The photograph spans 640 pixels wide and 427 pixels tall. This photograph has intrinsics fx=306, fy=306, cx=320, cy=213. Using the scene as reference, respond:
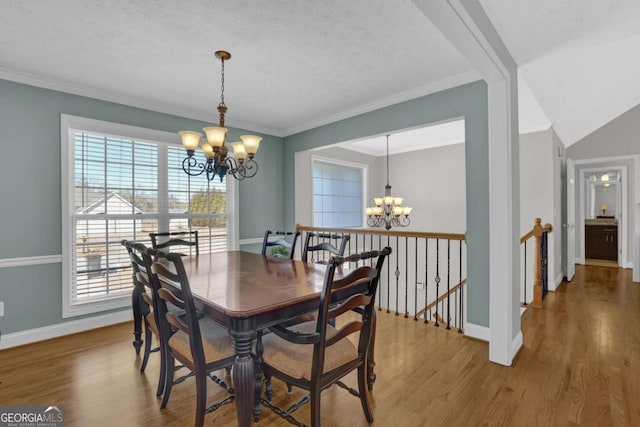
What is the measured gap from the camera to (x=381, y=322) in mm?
3346

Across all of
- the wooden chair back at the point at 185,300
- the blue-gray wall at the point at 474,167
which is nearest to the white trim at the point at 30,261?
the wooden chair back at the point at 185,300

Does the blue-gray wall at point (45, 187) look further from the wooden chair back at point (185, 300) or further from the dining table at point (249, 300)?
the wooden chair back at point (185, 300)

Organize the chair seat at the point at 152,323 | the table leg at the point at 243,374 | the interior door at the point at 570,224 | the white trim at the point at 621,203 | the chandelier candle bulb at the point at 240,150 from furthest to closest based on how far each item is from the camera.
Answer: the white trim at the point at 621,203
the interior door at the point at 570,224
the chandelier candle bulb at the point at 240,150
the chair seat at the point at 152,323
the table leg at the point at 243,374

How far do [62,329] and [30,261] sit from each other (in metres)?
0.74

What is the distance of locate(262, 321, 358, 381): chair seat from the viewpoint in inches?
61.2

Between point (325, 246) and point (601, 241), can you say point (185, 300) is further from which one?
point (601, 241)

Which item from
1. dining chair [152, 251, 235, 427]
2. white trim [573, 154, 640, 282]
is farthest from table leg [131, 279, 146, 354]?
white trim [573, 154, 640, 282]

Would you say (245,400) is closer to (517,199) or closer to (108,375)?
(108,375)

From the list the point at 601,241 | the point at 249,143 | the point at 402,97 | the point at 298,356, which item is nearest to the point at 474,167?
the point at 402,97

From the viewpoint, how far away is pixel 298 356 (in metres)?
1.61

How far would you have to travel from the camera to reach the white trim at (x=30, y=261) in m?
2.79

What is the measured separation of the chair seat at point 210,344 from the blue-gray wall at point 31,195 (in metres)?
2.11

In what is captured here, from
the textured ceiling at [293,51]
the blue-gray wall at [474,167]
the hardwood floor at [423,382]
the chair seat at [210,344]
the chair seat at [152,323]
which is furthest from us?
the blue-gray wall at [474,167]

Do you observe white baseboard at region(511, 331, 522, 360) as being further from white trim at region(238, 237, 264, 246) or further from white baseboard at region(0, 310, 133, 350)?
white baseboard at region(0, 310, 133, 350)
